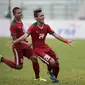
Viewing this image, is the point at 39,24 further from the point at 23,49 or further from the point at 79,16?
the point at 79,16

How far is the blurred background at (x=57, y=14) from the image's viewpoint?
31.4 metres

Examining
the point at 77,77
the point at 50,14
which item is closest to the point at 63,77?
the point at 77,77

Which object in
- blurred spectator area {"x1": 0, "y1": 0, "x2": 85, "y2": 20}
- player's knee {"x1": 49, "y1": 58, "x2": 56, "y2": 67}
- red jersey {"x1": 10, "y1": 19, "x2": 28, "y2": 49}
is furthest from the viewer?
blurred spectator area {"x1": 0, "y1": 0, "x2": 85, "y2": 20}

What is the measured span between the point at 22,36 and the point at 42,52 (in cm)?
63

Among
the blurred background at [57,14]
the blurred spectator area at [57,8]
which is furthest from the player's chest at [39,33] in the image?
the blurred spectator area at [57,8]

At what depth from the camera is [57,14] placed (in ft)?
117

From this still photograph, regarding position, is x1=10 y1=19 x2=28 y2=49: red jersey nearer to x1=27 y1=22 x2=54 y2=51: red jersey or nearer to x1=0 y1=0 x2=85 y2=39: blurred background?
x1=27 y1=22 x2=54 y2=51: red jersey

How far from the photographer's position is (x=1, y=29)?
104ft

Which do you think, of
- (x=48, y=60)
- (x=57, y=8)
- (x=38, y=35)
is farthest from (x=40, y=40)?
(x=57, y=8)

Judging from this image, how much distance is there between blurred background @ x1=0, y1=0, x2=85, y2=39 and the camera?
31359 mm

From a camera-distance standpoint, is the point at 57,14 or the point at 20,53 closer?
the point at 20,53

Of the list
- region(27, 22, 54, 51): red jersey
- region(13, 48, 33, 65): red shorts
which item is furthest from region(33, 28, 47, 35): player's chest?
region(13, 48, 33, 65): red shorts

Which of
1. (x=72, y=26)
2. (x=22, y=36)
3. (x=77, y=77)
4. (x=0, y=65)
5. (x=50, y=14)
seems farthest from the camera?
(x=50, y=14)

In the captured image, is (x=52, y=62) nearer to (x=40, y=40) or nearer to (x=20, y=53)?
(x=40, y=40)
